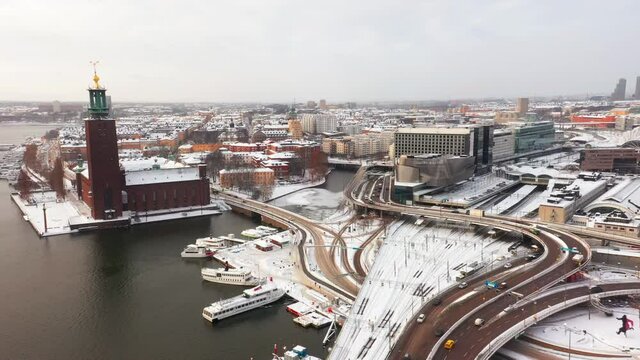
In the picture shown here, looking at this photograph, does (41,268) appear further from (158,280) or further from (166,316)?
(166,316)

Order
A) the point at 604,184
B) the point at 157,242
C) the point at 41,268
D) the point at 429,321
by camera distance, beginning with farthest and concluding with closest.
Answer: the point at 604,184 < the point at 157,242 < the point at 41,268 < the point at 429,321

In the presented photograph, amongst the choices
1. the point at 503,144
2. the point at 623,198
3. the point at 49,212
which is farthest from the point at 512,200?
the point at 49,212

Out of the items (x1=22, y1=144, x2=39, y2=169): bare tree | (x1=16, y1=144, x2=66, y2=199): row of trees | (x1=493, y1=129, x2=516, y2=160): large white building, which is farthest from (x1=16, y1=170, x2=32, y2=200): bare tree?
(x1=493, y1=129, x2=516, y2=160): large white building

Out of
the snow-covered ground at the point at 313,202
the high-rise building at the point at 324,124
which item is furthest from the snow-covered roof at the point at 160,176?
the high-rise building at the point at 324,124

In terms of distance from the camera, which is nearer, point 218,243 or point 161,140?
point 218,243

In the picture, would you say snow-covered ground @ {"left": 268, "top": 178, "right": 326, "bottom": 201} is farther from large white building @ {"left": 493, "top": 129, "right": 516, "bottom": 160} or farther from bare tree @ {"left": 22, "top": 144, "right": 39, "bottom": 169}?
bare tree @ {"left": 22, "top": 144, "right": 39, "bottom": 169}

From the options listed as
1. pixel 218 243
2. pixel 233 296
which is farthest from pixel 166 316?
pixel 218 243

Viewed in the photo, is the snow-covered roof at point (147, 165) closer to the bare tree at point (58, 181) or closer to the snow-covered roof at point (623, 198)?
the bare tree at point (58, 181)
